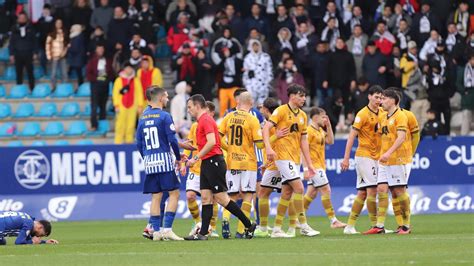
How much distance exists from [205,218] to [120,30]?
16.7 m

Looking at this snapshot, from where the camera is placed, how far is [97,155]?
99.8 ft

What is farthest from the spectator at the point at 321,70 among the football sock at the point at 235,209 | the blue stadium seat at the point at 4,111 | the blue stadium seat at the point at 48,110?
the football sock at the point at 235,209

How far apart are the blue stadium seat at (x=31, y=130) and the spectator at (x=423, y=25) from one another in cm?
1075

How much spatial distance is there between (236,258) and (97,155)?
14167 millimetres

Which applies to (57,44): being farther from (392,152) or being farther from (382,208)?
Answer: (392,152)

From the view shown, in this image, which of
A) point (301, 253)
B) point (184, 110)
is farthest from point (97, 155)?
point (301, 253)

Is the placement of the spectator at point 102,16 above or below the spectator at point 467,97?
above

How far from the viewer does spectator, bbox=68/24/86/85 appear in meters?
36.3

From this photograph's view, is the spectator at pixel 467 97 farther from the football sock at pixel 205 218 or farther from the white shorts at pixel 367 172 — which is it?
the football sock at pixel 205 218

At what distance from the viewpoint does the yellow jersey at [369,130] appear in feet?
72.4

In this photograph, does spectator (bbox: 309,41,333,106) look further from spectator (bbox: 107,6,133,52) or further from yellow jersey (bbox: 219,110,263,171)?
yellow jersey (bbox: 219,110,263,171)

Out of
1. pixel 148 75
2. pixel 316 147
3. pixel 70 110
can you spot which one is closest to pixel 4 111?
pixel 70 110

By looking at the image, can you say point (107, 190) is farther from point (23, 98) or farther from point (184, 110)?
point (23, 98)

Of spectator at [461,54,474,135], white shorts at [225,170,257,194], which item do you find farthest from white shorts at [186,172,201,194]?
spectator at [461,54,474,135]
